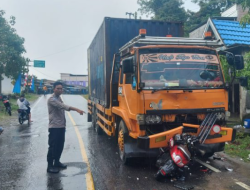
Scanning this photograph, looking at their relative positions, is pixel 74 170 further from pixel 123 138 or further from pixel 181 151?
pixel 181 151

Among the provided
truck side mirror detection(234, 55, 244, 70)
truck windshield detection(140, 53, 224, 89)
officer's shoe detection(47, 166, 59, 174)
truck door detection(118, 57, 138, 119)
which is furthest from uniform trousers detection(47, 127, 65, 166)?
truck side mirror detection(234, 55, 244, 70)

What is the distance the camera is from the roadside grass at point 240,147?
700 cm

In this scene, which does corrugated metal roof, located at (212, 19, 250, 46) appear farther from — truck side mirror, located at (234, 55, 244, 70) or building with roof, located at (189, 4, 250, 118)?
truck side mirror, located at (234, 55, 244, 70)

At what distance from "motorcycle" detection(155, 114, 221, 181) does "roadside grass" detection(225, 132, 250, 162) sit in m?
2.03

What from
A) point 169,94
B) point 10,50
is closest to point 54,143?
point 169,94

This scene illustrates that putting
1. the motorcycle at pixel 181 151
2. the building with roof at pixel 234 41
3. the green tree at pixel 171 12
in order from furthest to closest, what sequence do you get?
the green tree at pixel 171 12
the building with roof at pixel 234 41
the motorcycle at pixel 181 151

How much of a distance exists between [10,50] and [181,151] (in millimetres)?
17934

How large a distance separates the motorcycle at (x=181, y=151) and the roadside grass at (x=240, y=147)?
6.66 ft

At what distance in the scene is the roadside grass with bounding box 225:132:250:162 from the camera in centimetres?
700

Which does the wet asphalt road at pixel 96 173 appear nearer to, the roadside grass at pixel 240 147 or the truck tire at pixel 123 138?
the truck tire at pixel 123 138

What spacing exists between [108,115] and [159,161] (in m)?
2.47

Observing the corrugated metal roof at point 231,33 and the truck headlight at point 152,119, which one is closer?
the truck headlight at point 152,119

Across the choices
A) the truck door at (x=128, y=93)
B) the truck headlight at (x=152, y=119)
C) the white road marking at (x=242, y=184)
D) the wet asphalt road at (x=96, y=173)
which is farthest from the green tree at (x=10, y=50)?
the white road marking at (x=242, y=184)

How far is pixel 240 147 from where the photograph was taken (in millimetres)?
7723
